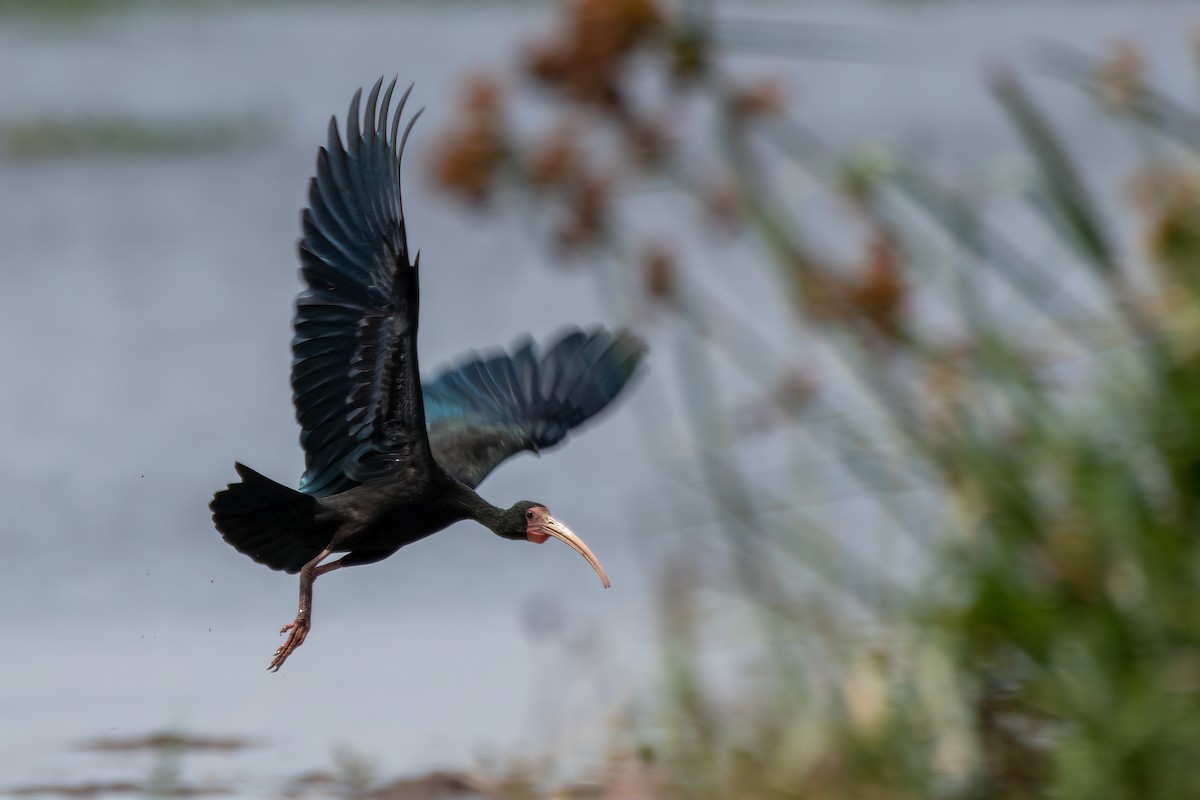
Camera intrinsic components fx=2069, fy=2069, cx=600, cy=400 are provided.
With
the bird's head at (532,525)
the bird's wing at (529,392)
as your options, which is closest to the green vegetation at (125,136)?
the bird's wing at (529,392)

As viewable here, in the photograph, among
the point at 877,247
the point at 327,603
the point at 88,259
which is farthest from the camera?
the point at 88,259

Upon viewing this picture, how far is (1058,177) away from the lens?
11.9ft

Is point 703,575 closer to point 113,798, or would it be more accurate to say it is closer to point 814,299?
point 814,299

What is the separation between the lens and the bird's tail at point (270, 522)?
11.8 ft

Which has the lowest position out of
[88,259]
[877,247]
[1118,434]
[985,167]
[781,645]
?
[781,645]

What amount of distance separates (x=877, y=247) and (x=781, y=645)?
932 millimetres

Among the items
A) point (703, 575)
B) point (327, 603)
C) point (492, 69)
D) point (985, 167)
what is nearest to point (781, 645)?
point (703, 575)

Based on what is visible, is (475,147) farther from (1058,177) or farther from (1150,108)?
(1150,108)

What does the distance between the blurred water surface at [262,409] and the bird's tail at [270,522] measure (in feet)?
1.94

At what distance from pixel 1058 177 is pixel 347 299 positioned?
1.32 m

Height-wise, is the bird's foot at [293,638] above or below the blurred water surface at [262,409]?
below

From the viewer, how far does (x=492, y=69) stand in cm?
363

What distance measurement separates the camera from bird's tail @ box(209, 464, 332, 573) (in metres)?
3.60

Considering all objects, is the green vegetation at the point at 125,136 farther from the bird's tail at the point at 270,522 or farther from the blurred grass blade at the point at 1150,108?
the blurred grass blade at the point at 1150,108
